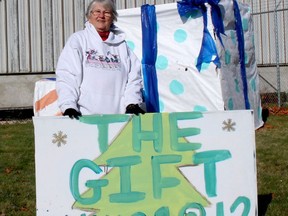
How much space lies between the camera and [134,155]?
357 cm

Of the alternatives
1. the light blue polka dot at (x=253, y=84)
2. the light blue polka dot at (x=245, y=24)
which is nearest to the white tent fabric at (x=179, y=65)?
the light blue polka dot at (x=245, y=24)

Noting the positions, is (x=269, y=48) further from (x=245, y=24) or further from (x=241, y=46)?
(x=241, y=46)

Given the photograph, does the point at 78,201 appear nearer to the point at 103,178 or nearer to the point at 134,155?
the point at 103,178

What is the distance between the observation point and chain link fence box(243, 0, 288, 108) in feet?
44.4

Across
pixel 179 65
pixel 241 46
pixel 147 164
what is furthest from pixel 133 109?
pixel 241 46

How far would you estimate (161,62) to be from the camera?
801 centimetres

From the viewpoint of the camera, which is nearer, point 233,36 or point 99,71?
point 99,71

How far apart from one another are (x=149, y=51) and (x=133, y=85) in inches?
158

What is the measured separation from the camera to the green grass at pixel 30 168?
504 centimetres

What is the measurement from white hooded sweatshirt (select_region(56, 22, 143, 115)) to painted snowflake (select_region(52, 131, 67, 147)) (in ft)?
0.84

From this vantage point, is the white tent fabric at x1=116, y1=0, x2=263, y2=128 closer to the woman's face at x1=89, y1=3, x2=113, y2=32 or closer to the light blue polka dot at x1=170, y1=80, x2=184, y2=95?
the light blue polka dot at x1=170, y1=80, x2=184, y2=95

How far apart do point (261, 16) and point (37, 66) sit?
5.64m

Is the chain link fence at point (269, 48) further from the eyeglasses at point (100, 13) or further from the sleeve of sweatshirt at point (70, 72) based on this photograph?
the sleeve of sweatshirt at point (70, 72)

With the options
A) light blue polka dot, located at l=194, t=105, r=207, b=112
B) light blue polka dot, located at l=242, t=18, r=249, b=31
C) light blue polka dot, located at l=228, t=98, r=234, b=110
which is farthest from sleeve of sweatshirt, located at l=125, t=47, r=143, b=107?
light blue polka dot, located at l=242, t=18, r=249, b=31
